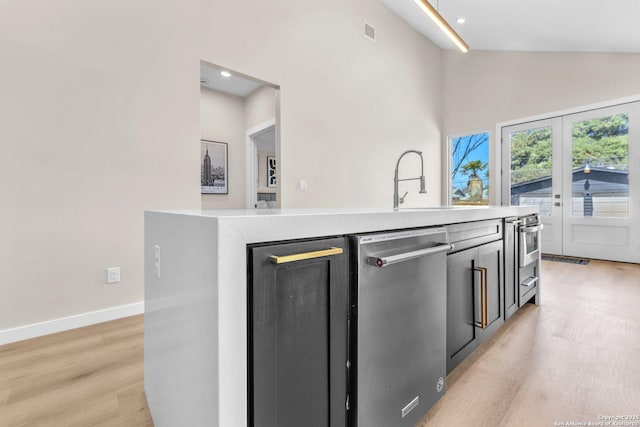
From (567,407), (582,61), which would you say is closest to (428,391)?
(567,407)

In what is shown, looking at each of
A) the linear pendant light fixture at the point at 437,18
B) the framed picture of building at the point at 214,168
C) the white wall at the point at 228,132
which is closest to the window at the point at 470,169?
the linear pendant light fixture at the point at 437,18

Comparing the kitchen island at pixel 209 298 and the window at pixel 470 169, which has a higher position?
the window at pixel 470 169

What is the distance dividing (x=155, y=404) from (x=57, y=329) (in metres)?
1.52

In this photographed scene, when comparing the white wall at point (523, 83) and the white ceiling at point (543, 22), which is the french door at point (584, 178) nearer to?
the white wall at point (523, 83)

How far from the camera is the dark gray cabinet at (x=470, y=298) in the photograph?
135 centimetres

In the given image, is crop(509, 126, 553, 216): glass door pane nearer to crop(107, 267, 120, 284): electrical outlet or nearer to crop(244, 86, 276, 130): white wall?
crop(244, 86, 276, 130): white wall

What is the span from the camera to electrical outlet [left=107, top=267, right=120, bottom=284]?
2291 mm

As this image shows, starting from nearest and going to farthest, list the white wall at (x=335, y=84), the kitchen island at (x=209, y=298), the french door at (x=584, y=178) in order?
the kitchen island at (x=209, y=298)
the white wall at (x=335, y=84)
the french door at (x=584, y=178)

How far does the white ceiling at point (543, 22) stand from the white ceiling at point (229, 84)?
7.20 feet

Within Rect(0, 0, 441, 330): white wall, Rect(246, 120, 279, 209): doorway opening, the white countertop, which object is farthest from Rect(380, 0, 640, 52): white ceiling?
the white countertop

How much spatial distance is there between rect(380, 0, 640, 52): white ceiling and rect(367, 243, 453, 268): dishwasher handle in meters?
3.77

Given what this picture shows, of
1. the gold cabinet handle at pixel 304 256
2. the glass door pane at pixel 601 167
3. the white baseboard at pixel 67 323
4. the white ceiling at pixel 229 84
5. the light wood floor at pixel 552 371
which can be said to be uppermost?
the white ceiling at pixel 229 84

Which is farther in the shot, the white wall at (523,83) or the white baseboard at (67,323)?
the white wall at (523,83)

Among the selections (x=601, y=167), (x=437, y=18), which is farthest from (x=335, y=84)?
(x=601, y=167)
